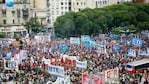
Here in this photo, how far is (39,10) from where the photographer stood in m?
78.5

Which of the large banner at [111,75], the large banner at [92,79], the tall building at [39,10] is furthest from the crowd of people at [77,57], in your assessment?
the tall building at [39,10]

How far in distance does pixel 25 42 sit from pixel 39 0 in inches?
1285

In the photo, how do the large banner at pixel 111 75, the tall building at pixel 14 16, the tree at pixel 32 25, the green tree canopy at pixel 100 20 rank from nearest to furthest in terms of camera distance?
the large banner at pixel 111 75 → the green tree canopy at pixel 100 20 → the tree at pixel 32 25 → the tall building at pixel 14 16

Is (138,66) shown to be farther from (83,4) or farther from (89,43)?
(83,4)

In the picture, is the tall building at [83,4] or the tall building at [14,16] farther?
the tall building at [83,4]

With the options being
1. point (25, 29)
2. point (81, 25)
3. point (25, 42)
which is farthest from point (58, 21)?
point (25, 42)

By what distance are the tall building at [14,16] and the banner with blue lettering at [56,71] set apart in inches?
1706

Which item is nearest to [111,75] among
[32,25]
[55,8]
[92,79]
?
[92,79]

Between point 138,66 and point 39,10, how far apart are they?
48.5 m

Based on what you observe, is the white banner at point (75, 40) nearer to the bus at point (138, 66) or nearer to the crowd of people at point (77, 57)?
the crowd of people at point (77, 57)

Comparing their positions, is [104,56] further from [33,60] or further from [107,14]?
[107,14]

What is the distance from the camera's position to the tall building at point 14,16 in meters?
72.9

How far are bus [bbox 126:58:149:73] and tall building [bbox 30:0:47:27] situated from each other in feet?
152

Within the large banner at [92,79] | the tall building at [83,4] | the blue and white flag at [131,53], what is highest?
the tall building at [83,4]
